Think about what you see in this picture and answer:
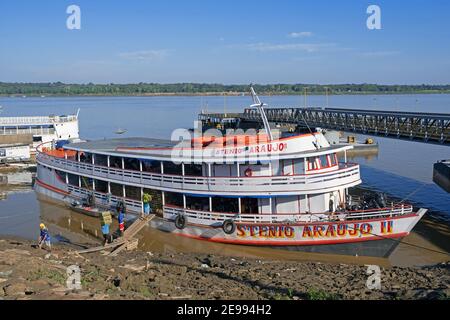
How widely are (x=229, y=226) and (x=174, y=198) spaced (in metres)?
3.37

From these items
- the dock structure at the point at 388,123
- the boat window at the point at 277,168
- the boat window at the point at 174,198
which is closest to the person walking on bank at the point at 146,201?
the boat window at the point at 174,198

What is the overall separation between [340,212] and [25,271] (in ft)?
35.4

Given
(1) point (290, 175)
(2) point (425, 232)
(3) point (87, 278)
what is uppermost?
(1) point (290, 175)

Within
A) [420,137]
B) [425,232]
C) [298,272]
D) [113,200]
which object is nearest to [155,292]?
[298,272]

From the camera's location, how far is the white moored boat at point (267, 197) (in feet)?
56.7

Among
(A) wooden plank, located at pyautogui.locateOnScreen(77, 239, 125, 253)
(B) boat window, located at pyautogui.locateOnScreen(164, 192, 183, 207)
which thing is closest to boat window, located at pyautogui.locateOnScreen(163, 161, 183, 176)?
(B) boat window, located at pyautogui.locateOnScreen(164, 192, 183, 207)

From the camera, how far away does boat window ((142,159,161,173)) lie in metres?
21.8

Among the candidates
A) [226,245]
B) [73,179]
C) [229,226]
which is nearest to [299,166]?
[229,226]

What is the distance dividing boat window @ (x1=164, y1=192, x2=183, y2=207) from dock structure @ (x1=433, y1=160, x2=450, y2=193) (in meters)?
16.4

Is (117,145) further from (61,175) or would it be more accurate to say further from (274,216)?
(274,216)

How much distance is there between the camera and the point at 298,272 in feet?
50.2

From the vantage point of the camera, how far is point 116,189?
23297mm

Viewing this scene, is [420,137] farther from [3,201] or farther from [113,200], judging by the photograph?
[3,201]

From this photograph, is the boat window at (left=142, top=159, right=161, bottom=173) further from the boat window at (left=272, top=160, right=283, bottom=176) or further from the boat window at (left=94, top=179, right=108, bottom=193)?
the boat window at (left=272, top=160, right=283, bottom=176)
